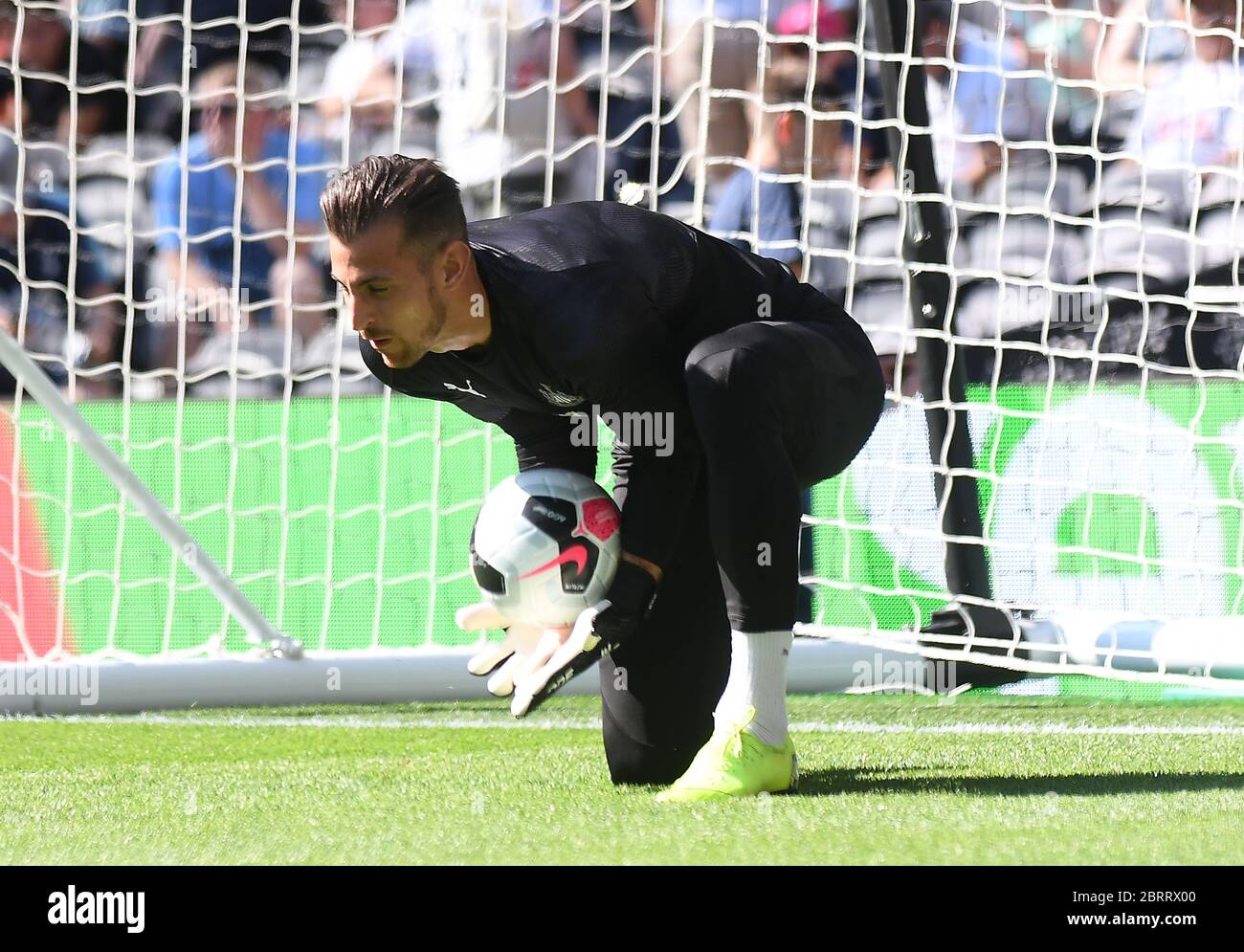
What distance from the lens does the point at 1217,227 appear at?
4543 mm

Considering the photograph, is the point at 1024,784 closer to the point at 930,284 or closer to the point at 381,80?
the point at 930,284

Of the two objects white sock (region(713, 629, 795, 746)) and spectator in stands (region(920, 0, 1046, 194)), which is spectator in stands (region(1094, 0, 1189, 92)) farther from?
white sock (region(713, 629, 795, 746))

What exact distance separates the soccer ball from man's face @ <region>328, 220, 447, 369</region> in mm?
388

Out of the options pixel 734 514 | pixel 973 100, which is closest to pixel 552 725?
pixel 734 514

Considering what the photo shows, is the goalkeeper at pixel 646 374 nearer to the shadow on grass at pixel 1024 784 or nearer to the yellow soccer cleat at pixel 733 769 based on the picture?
the yellow soccer cleat at pixel 733 769

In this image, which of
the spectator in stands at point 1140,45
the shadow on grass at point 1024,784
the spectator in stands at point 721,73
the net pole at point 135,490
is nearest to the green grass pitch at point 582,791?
the shadow on grass at point 1024,784

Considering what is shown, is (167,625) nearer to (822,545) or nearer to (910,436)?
(822,545)

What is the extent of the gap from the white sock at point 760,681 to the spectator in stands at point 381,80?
8.55ft

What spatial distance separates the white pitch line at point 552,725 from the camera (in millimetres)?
3592

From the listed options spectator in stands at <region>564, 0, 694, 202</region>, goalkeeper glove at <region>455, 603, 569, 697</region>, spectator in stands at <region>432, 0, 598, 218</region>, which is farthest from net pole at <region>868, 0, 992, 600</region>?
goalkeeper glove at <region>455, 603, 569, 697</region>

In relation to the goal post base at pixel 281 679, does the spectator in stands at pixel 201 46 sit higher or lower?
higher

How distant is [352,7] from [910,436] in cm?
206

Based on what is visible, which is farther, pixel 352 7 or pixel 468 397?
pixel 352 7
